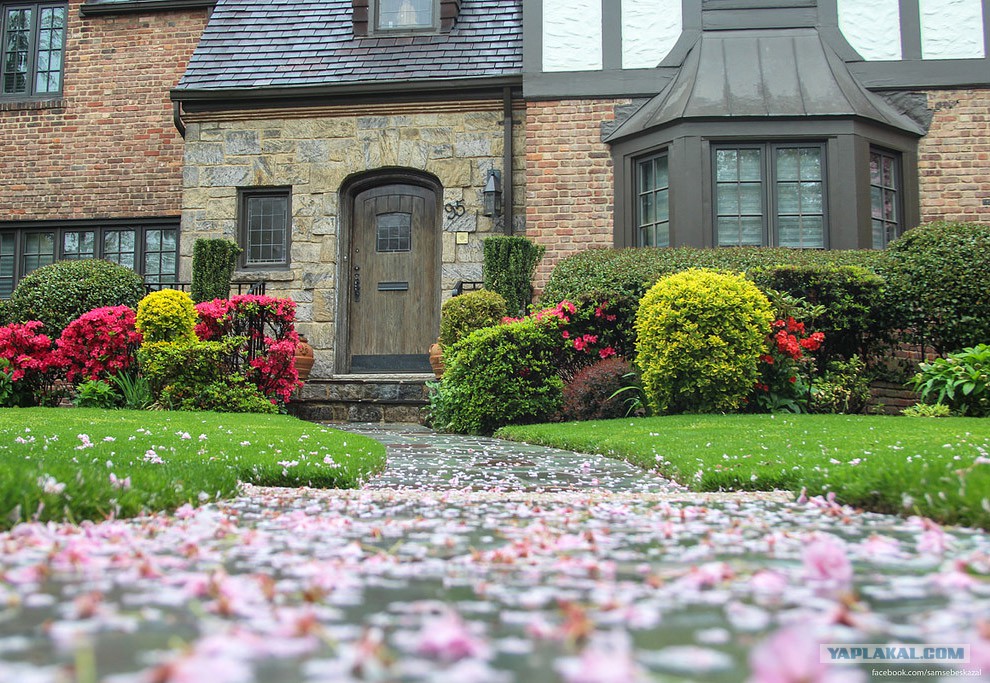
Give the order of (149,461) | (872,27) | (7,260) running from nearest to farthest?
(149,461), (872,27), (7,260)

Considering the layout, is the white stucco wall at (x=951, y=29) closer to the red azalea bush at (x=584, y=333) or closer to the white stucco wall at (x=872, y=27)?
the white stucco wall at (x=872, y=27)

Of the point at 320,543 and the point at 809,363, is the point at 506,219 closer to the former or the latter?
the point at 809,363

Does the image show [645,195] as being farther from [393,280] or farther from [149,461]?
[149,461]

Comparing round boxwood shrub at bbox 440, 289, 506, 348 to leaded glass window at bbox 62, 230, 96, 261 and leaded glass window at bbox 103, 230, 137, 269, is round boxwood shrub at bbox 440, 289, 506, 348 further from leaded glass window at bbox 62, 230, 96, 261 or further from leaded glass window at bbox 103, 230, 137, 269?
leaded glass window at bbox 62, 230, 96, 261

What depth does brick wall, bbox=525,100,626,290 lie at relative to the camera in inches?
446

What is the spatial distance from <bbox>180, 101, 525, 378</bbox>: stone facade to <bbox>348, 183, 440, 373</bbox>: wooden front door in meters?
0.39

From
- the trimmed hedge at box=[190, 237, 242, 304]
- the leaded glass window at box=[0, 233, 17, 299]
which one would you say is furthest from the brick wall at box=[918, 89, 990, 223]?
the leaded glass window at box=[0, 233, 17, 299]

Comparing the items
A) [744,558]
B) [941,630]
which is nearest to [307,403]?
[744,558]

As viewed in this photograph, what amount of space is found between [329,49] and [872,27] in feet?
24.9

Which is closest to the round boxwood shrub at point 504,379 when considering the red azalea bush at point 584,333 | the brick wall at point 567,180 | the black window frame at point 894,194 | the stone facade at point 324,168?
the red azalea bush at point 584,333

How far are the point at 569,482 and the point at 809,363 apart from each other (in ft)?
16.0

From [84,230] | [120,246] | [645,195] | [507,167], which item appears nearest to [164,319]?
[507,167]

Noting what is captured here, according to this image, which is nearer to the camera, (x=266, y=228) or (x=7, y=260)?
(x=266, y=228)

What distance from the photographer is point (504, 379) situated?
8.39m
